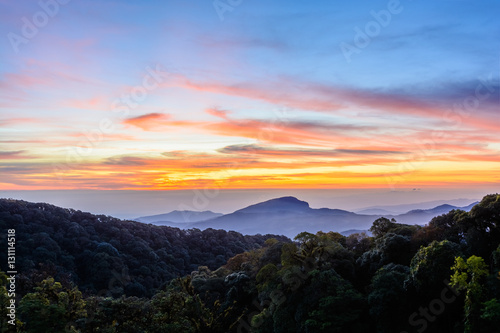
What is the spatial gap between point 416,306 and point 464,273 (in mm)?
5390

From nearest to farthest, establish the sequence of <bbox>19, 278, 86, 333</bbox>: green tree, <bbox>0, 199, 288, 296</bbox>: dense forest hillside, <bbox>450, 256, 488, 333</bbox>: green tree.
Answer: <bbox>450, 256, 488, 333</bbox>: green tree, <bbox>19, 278, 86, 333</bbox>: green tree, <bbox>0, 199, 288, 296</bbox>: dense forest hillside

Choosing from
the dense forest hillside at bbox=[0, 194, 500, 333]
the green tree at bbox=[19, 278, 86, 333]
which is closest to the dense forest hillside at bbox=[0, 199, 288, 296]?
the green tree at bbox=[19, 278, 86, 333]

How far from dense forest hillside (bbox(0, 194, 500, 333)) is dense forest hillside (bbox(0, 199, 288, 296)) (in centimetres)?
2401

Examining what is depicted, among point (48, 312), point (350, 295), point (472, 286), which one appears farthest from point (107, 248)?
point (472, 286)

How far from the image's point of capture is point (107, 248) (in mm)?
58531

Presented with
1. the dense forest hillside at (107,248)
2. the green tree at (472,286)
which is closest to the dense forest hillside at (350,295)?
the green tree at (472,286)

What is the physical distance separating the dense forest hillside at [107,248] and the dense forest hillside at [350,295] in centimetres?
2401

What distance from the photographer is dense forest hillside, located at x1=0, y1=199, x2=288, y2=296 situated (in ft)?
174

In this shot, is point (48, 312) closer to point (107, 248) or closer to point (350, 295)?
point (350, 295)

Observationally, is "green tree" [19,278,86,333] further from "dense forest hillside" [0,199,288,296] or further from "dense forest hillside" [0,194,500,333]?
"dense forest hillside" [0,199,288,296]

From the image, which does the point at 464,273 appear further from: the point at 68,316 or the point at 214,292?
the point at 214,292

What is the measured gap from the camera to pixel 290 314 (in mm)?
28719

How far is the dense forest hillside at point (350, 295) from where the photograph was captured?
2141cm

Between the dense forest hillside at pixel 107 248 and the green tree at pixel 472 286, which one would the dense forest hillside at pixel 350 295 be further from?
the dense forest hillside at pixel 107 248
